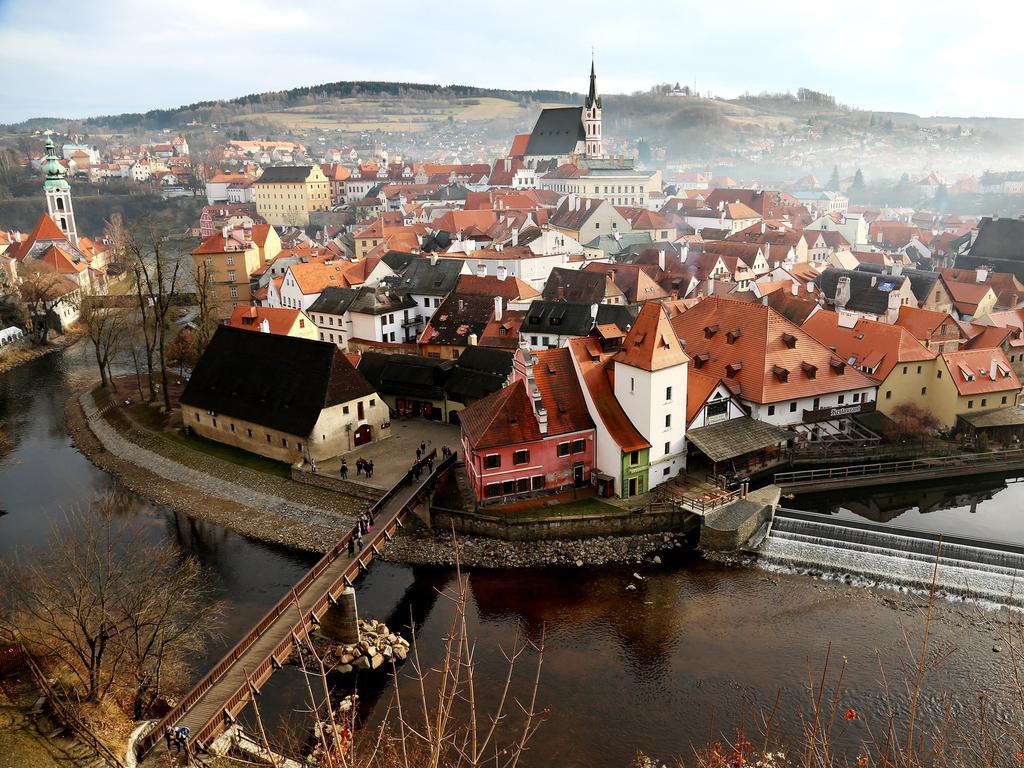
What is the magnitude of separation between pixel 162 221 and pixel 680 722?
13570 centimetres

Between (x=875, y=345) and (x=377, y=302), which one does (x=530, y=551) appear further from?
(x=377, y=302)

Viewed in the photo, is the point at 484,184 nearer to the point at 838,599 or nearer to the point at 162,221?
the point at 162,221

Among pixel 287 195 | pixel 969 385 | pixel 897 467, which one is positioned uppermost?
pixel 287 195

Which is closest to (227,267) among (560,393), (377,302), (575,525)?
(377,302)

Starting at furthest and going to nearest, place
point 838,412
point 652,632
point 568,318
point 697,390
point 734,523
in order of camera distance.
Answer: point 568,318, point 838,412, point 697,390, point 734,523, point 652,632

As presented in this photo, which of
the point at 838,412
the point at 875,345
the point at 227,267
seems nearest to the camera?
the point at 838,412

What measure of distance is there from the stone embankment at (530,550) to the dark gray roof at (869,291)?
1128 inches

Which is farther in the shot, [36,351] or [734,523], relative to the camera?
[36,351]

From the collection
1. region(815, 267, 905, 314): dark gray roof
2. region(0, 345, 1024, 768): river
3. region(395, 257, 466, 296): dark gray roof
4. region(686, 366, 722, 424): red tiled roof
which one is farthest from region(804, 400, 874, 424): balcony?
region(395, 257, 466, 296): dark gray roof

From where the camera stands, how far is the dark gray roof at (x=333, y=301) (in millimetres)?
53434

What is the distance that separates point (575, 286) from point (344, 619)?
1354 inches

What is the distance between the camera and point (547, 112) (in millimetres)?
135625

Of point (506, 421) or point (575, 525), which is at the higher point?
A: point (506, 421)

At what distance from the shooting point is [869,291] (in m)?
53.3
